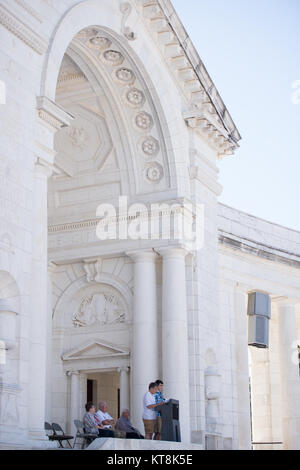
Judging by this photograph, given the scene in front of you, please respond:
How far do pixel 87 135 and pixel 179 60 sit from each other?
154 inches

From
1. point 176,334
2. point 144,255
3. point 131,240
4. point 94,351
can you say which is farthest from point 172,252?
point 94,351

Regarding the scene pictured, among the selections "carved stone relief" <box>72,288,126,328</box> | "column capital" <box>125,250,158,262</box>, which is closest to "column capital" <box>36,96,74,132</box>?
"column capital" <box>125,250,158,262</box>

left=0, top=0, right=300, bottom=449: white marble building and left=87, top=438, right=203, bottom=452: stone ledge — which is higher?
left=0, top=0, right=300, bottom=449: white marble building

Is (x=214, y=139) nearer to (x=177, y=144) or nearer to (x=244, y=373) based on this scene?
(x=177, y=144)

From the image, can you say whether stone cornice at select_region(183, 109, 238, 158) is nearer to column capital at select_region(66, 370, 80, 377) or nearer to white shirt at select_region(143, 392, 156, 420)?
column capital at select_region(66, 370, 80, 377)

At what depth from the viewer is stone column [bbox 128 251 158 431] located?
75.0ft

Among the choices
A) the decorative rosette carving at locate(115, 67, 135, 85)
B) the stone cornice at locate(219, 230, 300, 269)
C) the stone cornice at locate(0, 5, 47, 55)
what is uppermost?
the decorative rosette carving at locate(115, 67, 135, 85)

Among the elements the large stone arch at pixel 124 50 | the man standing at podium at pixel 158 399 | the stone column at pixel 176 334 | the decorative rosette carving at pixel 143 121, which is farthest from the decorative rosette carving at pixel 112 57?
the man standing at podium at pixel 158 399

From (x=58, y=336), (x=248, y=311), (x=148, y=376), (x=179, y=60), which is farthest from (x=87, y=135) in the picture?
(x=248, y=311)

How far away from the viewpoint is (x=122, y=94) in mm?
24453

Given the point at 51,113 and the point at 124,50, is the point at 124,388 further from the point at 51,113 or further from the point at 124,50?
the point at 124,50

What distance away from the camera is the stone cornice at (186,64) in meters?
24.1

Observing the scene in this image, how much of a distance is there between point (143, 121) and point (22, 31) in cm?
857

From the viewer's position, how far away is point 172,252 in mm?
23656
